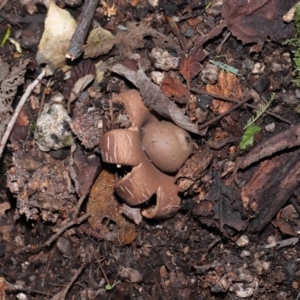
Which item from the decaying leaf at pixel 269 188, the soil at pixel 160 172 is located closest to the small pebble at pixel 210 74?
the soil at pixel 160 172

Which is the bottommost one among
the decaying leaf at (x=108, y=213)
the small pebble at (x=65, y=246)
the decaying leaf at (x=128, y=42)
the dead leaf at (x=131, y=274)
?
the dead leaf at (x=131, y=274)

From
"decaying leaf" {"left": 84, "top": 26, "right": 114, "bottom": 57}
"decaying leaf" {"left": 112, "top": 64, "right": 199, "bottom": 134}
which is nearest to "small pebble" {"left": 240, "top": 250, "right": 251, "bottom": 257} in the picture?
"decaying leaf" {"left": 112, "top": 64, "right": 199, "bottom": 134}

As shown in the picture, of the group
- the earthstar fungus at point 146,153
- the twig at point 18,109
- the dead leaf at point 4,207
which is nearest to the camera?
the earthstar fungus at point 146,153

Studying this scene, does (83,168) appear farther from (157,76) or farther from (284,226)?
(284,226)

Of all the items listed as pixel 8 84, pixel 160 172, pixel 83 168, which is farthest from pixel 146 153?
pixel 8 84

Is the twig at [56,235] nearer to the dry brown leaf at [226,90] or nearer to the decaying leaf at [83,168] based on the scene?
the decaying leaf at [83,168]

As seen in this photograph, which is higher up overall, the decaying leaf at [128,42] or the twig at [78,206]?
the decaying leaf at [128,42]

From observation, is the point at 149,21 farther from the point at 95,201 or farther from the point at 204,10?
the point at 95,201

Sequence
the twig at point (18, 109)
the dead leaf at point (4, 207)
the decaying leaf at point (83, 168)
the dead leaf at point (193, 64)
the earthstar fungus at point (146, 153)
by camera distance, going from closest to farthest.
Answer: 1. the earthstar fungus at point (146, 153)
2. the dead leaf at point (193, 64)
3. the decaying leaf at point (83, 168)
4. the twig at point (18, 109)
5. the dead leaf at point (4, 207)

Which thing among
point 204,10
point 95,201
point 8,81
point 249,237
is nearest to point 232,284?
point 249,237
